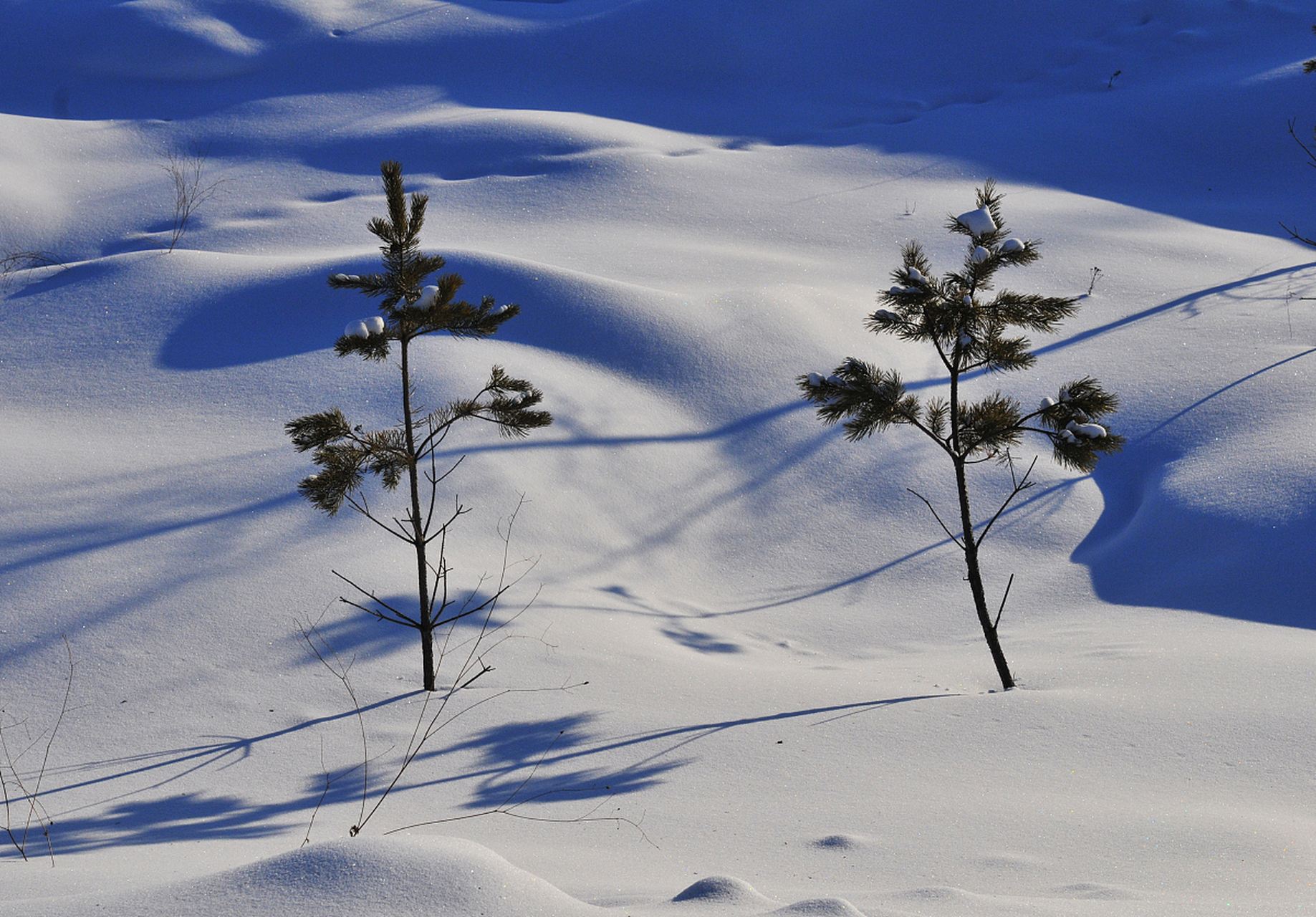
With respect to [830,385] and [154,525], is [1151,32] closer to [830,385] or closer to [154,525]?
[830,385]

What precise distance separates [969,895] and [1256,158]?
16.5 meters

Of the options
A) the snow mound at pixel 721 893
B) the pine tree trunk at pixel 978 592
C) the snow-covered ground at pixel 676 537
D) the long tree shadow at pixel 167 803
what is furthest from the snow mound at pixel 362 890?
the pine tree trunk at pixel 978 592

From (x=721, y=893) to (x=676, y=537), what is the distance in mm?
5094

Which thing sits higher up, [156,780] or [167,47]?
[167,47]

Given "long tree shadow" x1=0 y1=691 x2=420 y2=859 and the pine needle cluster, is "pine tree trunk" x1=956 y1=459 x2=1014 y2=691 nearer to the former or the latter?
the pine needle cluster

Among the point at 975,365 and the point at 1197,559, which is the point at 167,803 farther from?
the point at 1197,559

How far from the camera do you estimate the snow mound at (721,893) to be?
2717 mm

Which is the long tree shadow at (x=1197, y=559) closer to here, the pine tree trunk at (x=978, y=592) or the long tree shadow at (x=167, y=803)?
the pine tree trunk at (x=978, y=592)

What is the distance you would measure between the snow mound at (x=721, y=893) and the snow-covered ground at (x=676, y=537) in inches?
1.0

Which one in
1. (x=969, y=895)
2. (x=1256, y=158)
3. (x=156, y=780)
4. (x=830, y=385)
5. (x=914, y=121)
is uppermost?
(x=914, y=121)

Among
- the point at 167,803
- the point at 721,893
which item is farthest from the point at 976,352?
the point at 167,803

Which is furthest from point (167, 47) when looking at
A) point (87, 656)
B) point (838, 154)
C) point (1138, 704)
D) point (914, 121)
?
point (1138, 704)

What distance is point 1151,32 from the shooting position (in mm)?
19609

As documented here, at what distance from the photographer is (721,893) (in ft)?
9.02
